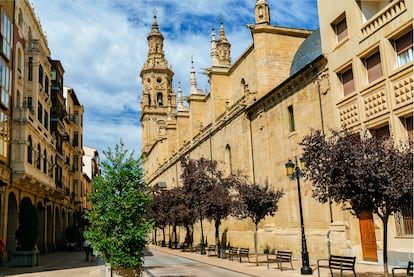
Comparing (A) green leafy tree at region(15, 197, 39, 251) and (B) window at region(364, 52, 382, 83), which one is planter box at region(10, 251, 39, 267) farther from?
(B) window at region(364, 52, 382, 83)

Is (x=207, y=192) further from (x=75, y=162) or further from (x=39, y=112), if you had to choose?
(x=75, y=162)

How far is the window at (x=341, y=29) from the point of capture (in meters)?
18.9

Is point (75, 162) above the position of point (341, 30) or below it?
below

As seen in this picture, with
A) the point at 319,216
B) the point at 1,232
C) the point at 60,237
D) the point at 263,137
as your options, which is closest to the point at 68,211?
the point at 60,237

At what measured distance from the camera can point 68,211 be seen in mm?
50719

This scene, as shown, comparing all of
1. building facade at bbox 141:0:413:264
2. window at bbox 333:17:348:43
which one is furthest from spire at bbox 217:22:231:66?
window at bbox 333:17:348:43

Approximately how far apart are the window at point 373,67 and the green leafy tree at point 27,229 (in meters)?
17.9

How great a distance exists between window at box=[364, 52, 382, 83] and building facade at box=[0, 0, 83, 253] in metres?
18.3

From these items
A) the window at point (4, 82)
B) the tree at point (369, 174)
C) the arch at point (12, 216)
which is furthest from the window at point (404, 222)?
the arch at point (12, 216)

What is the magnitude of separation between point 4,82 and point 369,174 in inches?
781

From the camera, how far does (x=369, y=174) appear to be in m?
11.0

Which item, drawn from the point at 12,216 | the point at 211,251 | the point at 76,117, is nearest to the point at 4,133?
the point at 12,216

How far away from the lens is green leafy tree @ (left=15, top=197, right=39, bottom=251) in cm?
2211

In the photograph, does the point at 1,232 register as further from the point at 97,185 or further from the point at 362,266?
the point at 362,266
